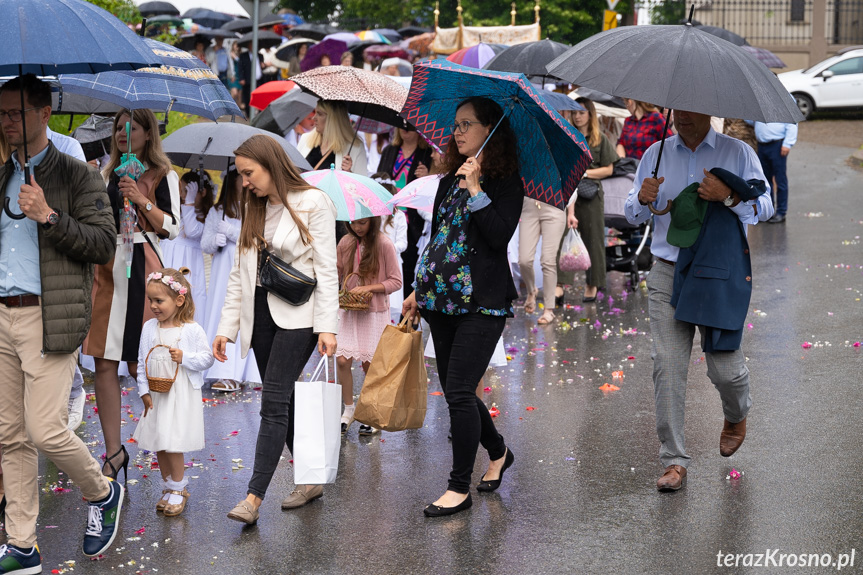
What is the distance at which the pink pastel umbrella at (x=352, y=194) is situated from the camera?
688 cm

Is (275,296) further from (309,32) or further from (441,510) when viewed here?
(309,32)

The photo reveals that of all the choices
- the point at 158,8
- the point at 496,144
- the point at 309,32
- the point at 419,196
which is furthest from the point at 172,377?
the point at 158,8

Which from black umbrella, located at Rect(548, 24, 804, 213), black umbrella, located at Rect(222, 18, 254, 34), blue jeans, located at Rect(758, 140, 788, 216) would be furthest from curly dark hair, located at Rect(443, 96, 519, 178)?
black umbrella, located at Rect(222, 18, 254, 34)

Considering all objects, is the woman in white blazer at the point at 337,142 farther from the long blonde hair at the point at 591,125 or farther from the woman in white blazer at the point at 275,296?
the woman in white blazer at the point at 275,296

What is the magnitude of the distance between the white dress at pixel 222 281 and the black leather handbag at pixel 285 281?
2.91m

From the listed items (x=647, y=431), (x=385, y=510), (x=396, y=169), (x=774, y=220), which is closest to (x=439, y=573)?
(x=385, y=510)

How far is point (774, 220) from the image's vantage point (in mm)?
16953

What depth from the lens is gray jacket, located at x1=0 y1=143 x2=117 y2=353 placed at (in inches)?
193

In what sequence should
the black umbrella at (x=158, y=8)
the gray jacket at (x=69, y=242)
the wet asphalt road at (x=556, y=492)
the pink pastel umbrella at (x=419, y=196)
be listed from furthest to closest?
the black umbrella at (x=158, y=8) < the pink pastel umbrella at (x=419, y=196) < the wet asphalt road at (x=556, y=492) < the gray jacket at (x=69, y=242)

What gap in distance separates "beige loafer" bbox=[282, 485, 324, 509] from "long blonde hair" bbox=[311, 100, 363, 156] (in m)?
3.76

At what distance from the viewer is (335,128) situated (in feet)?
29.6

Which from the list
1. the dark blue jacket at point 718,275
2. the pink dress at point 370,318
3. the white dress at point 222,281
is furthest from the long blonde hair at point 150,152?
the dark blue jacket at point 718,275

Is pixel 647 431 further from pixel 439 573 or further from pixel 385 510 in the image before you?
pixel 439 573

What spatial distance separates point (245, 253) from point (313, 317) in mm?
497
